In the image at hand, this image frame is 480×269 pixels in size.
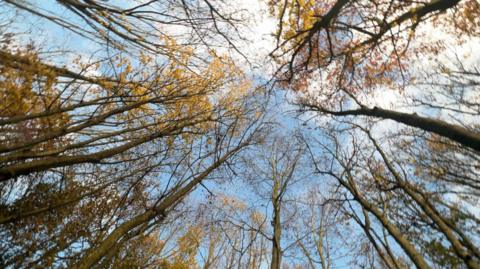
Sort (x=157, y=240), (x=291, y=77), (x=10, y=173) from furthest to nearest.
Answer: (x=157, y=240), (x=291, y=77), (x=10, y=173)

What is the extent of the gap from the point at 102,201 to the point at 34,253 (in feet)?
4.95

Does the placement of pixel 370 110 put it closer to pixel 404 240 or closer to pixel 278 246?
pixel 404 240

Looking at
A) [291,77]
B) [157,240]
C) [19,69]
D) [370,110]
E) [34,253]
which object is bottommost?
[34,253]

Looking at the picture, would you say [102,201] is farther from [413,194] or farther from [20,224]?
[413,194]

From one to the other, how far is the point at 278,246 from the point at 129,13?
6.81 m

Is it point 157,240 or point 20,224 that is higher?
point 157,240

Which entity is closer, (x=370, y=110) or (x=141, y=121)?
(x=370, y=110)

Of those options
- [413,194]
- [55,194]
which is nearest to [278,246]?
[413,194]

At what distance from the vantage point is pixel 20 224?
511 cm

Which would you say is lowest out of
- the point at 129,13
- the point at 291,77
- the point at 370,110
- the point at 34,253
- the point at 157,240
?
the point at 34,253

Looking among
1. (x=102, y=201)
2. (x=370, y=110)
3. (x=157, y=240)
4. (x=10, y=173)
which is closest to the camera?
(x=10, y=173)

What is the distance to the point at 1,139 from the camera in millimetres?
3869

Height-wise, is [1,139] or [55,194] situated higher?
[55,194]

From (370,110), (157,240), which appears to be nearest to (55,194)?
(370,110)
